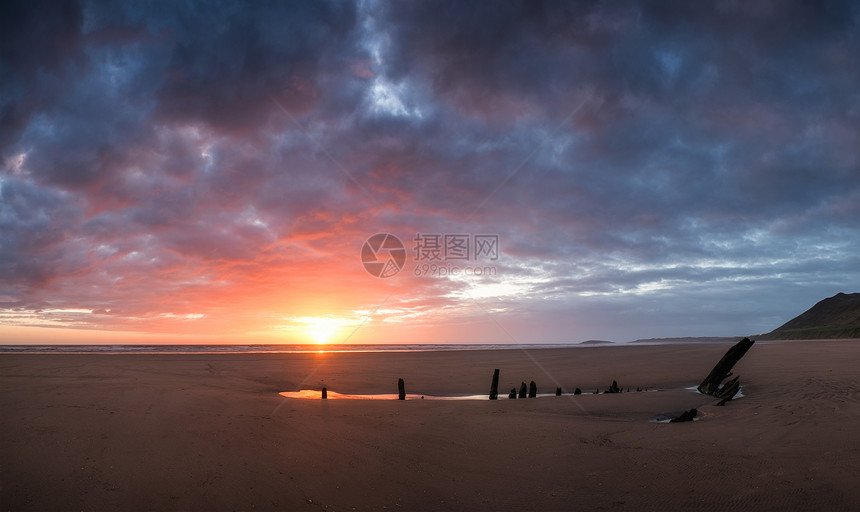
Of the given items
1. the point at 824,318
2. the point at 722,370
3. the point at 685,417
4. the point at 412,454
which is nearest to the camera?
the point at 412,454

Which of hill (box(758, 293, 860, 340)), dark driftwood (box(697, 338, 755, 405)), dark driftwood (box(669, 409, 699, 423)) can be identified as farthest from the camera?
Result: hill (box(758, 293, 860, 340))

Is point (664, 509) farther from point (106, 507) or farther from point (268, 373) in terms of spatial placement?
point (268, 373)

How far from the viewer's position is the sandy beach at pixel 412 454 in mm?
5746

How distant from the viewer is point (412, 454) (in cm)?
774

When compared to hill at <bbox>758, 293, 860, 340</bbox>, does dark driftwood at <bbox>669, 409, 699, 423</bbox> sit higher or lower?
lower

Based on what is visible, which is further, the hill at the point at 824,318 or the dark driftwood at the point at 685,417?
the hill at the point at 824,318

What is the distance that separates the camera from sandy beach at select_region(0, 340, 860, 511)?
5.75m

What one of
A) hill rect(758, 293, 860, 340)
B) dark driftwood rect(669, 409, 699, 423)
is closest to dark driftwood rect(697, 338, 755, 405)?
dark driftwood rect(669, 409, 699, 423)

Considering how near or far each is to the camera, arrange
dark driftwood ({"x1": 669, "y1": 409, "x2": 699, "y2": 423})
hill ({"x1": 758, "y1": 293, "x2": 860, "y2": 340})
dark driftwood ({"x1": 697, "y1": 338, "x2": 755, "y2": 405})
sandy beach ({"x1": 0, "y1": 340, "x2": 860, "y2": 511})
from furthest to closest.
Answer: hill ({"x1": 758, "y1": 293, "x2": 860, "y2": 340}) < dark driftwood ({"x1": 697, "y1": 338, "x2": 755, "y2": 405}) < dark driftwood ({"x1": 669, "y1": 409, "x2": 699, "y2": 423}) < sandy beach ({"x1": 0, "y1": 340, "x2": 860, "y2": 511})

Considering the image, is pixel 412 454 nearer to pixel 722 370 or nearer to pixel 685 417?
pixel 685 417

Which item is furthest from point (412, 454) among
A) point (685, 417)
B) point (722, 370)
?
point (722, 370)

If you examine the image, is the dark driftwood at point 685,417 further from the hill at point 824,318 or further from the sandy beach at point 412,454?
the hill at point 824,318

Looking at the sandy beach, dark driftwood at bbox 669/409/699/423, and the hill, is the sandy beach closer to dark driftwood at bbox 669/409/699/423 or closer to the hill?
dark driftwood at bbox 669/409/699/423

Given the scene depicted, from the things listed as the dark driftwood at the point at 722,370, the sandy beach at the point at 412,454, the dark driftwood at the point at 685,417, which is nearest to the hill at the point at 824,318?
the dark driftwood at the point at 722,370
